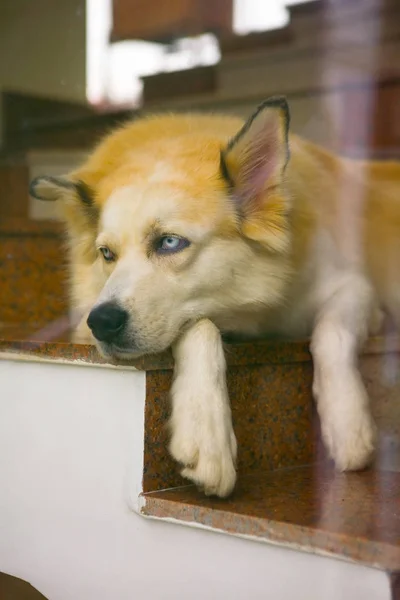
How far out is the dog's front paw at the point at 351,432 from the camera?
1482mm

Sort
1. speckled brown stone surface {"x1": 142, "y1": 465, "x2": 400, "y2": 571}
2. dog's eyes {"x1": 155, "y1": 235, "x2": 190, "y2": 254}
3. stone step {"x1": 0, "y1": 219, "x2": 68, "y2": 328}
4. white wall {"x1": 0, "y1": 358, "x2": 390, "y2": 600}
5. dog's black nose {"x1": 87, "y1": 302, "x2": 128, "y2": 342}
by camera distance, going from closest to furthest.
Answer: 1. speckled brown stone surface {"x1": 142, "y1": 465, "x2": 400, "y2": 571}
2. white wall {"x1": 0, "y1": 358, "x2": 390, "y2": 600}
3. dog's black nose {"x1": 87, "y1": 302, "x2": 128, "y2": 342}
4. dog's eyes {"x1": 155, "y1": 235, "x2": 190, "y2": 254}
5. stone step {"x1": 0, "y1": 219, "x2": 68, "y2": 328}

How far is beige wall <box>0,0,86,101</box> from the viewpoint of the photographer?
2373 millimetres

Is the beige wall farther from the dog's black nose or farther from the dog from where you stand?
the dog's black nose

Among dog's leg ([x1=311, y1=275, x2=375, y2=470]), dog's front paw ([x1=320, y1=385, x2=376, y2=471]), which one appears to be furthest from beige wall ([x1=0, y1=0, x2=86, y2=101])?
dog's front paw ([x1=320, y1=385, x2=376, y2=471])

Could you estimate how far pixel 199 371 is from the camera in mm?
1375

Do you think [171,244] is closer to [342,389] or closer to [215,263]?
[215,263]

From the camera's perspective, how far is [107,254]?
159 centimetres

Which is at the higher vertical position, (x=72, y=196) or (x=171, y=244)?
(x=72, y=196)

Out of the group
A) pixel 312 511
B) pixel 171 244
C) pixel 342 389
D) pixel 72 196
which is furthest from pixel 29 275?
pixel 312 511

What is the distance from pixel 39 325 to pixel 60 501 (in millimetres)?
682

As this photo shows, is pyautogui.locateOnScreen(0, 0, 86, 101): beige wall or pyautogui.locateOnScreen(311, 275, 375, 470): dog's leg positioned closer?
pyautogui.locateOnScreen(311, 275, 375, 470): dog's leg

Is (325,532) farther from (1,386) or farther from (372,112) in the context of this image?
(372,112)

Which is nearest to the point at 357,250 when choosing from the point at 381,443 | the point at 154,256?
the point at 381,443

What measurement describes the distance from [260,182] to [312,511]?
65 centimetres
